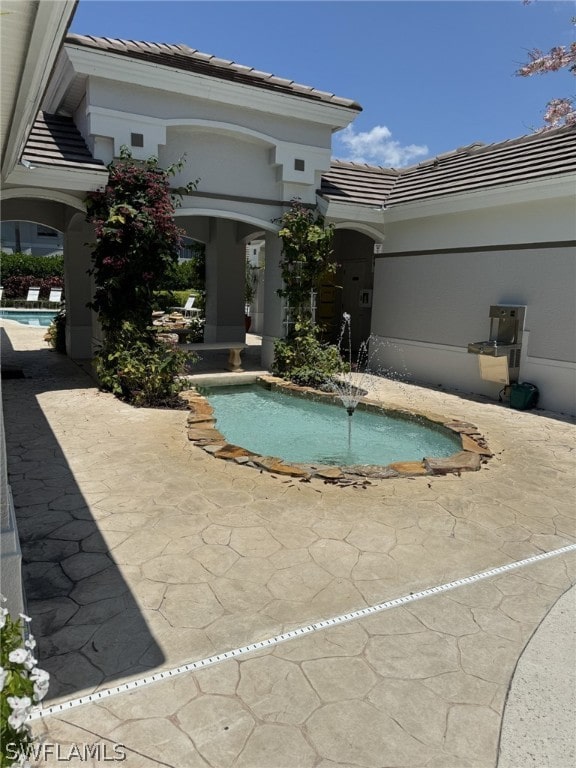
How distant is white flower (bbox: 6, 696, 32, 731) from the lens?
1698 mm

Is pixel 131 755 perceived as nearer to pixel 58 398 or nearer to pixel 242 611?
pixel 242 611

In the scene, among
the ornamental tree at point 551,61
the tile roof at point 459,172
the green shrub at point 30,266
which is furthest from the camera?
the green shrub at point 30,266

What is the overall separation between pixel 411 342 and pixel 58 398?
8.15 metres

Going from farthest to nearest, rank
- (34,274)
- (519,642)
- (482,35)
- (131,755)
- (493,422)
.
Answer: (34,274), (482,35), (493,422), (519,642), (131,755)

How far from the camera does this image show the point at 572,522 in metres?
5.12

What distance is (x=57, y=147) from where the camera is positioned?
9.52m

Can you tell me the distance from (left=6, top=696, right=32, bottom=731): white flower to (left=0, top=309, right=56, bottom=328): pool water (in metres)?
25.6

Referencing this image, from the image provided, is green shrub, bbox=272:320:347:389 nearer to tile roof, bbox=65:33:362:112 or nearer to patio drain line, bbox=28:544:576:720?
tile roof, bbox=65:33:362:112

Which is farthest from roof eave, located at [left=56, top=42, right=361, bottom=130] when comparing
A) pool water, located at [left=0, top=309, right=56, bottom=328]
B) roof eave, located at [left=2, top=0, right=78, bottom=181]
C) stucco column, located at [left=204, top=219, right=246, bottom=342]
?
pool water, located at [left=0, top=309, right=56, bottom=328]

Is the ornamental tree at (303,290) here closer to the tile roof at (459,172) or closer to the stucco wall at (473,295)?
the tile roof at (459,172)

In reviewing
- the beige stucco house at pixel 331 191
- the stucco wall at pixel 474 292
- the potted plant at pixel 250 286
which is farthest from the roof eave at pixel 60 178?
the potted plant at pixel 250 286

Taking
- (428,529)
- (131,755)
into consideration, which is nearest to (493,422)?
(428,529)

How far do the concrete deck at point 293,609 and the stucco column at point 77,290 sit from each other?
8206 mm

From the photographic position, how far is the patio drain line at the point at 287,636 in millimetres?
2703
